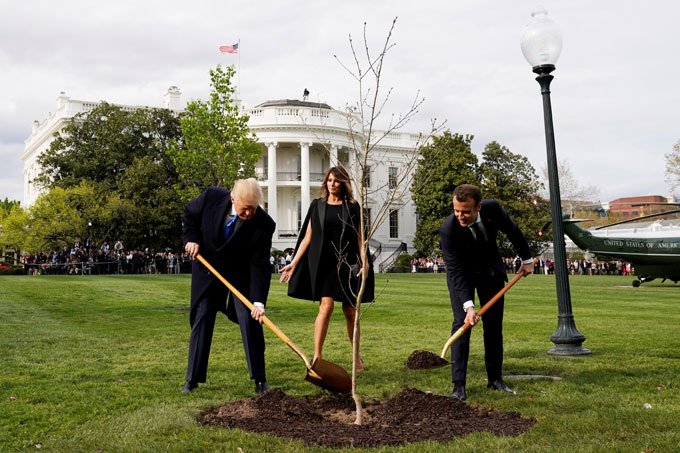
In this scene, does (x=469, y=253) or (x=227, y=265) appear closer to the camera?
(x=469, y=253)

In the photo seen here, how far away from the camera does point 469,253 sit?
6.44 metres

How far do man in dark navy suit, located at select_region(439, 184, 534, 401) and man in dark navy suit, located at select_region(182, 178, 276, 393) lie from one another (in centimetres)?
171

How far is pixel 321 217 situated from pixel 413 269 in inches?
1921

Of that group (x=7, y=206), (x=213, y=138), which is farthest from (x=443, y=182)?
(x=7, y=206)

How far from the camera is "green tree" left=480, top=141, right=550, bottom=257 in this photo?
5460cm

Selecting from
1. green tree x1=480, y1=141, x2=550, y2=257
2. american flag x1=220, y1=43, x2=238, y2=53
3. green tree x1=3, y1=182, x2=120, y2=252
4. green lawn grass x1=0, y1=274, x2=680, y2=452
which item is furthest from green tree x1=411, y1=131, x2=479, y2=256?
green lawn grass x1=0, y1=274, x2=680, y2=452

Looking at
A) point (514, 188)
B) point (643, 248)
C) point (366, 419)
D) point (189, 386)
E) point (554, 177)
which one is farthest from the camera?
point (514, 188)

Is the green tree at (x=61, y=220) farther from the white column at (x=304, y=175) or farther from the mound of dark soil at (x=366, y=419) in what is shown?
the mound of dark soil at (x=366, y=419)

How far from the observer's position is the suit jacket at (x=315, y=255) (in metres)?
7.13

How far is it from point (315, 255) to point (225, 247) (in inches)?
39.2

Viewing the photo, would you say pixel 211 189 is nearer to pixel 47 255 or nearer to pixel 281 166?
pixel 47 255

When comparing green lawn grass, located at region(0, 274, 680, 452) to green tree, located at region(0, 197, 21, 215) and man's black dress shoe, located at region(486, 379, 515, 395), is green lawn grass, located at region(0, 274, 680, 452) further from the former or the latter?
green tree, located at region(0, 197, 21, 215)

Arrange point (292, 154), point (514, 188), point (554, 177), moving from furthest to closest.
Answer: point (292, 154), point (514, 188), point (554, 177)

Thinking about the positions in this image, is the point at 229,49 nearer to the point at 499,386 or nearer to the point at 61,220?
the point at 61,220
